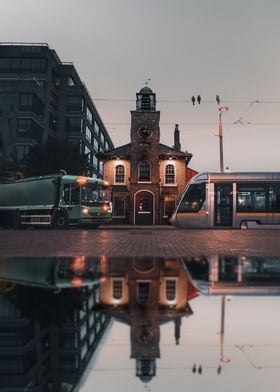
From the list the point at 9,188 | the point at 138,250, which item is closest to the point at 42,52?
the point at 9,188

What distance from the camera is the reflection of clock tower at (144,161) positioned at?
1639 inches

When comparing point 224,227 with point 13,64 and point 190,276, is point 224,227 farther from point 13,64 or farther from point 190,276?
point 13,64

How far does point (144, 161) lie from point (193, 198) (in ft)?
59.2

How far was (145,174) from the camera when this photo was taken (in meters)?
42.4

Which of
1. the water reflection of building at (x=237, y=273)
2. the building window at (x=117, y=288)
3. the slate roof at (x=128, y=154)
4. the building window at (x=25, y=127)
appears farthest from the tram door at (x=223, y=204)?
the building window at (x=25, y=127)

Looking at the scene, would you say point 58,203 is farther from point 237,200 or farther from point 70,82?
point 70,82

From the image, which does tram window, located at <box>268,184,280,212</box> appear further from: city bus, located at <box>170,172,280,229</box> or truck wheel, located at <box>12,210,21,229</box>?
truck wheel, located at <box>12,210,21,229</box>

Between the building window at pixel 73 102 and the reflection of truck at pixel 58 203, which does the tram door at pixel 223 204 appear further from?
the building window at pixel 73 102

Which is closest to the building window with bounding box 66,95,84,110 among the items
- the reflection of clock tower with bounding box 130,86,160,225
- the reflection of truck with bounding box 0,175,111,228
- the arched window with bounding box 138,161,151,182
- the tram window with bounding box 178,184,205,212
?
the reflection of clock tower with bounding box 130,86,160,225

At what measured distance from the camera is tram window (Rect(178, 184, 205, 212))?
24859mm

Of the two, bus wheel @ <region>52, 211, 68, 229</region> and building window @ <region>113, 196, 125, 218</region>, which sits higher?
building window @ <region>113, 196, 125, 218</region>

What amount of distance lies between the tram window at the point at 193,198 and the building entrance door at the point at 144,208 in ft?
52.7

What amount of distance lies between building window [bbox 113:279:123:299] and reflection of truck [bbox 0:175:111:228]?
20562 millimetres

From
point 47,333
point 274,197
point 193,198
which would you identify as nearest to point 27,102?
point 193,198
